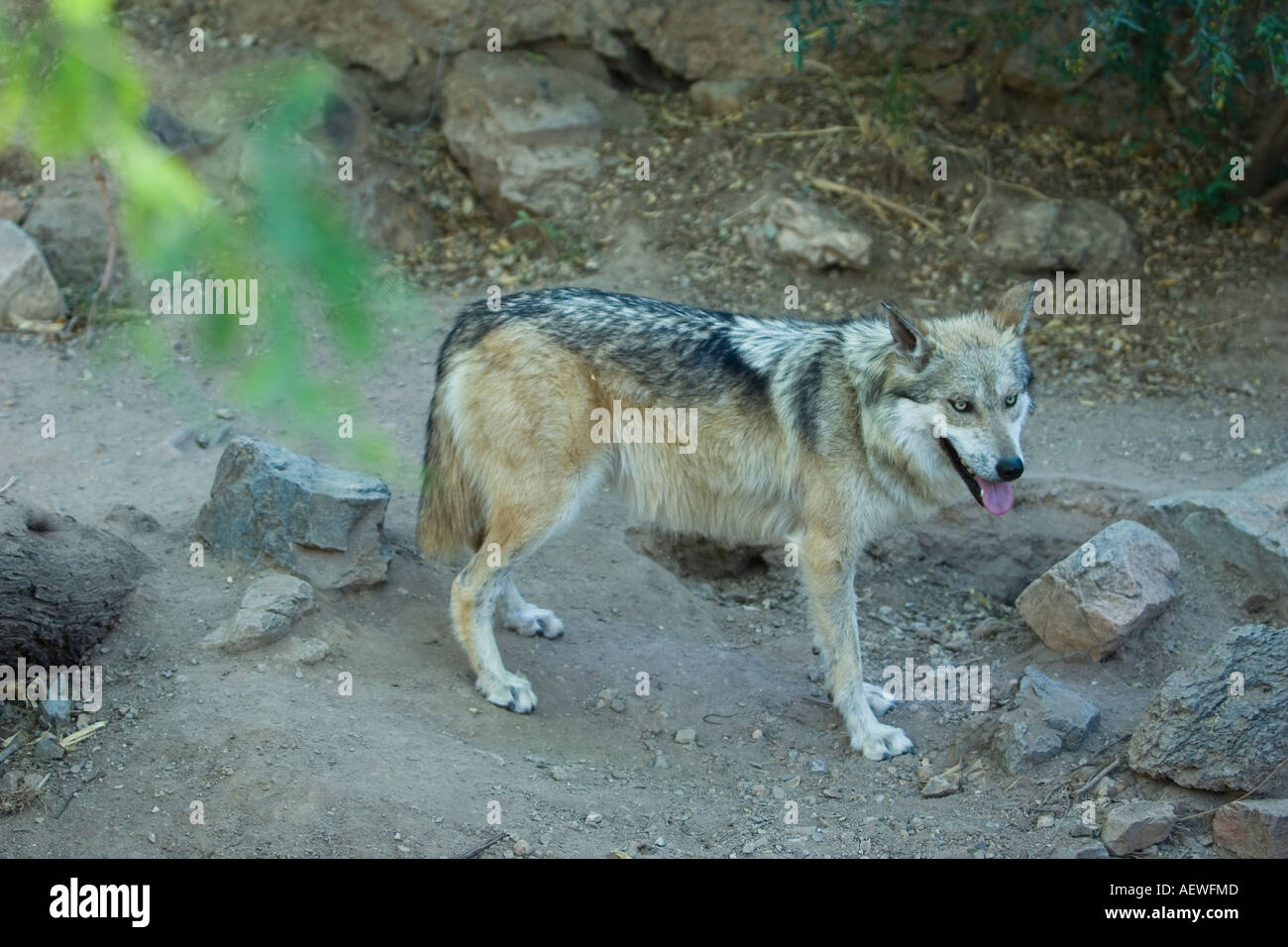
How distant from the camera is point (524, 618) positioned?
604 cm

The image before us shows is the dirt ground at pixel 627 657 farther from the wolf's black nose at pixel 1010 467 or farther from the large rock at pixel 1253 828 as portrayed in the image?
the wolf's black nose at pixel 1010 467

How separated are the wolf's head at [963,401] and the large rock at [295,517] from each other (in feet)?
A: 8.26

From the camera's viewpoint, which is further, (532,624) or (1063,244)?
(1063,244)

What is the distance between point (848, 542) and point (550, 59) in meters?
6.83

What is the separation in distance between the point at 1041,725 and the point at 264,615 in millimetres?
3300

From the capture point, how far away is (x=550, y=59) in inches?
420

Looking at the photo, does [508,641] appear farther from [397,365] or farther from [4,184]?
[4,184]

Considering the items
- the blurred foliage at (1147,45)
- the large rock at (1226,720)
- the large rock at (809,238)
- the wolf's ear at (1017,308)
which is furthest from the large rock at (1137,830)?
the large rock at (809,238)

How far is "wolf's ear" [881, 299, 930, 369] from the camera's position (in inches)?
195

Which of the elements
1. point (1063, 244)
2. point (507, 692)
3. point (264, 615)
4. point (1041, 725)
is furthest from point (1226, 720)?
point (1063, 244)

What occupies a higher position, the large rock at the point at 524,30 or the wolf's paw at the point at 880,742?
the large rock at the point at 524,30

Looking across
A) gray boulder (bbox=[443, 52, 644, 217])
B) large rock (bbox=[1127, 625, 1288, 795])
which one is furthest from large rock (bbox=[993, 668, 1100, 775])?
gray boulder (bbox=[443, 52, 644, 217])

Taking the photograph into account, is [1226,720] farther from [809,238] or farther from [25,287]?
[25,287]

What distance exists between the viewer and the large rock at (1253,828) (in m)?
4.07
